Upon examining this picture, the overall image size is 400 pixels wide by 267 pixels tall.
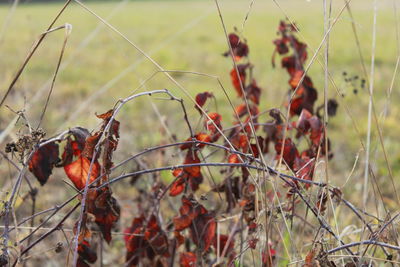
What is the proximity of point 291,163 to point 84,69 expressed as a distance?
503 centimetres

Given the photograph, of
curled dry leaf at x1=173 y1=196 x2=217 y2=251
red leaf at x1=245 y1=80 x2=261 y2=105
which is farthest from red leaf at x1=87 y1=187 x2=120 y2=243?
red leaf at x1=245 y1=80 x2=261 y2=105

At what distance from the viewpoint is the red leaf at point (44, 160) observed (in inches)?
50.9

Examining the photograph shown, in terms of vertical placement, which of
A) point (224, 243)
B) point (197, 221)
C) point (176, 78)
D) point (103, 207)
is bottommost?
point (176, 78)

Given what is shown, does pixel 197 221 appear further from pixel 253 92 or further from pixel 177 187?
pixel 253 92

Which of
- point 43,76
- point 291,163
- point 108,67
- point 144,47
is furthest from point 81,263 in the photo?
point 144,47

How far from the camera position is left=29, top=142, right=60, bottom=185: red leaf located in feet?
4.24

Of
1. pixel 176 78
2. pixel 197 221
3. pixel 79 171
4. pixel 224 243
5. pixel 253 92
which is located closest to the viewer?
pixel 79 171

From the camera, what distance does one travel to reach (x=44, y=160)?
1299mm

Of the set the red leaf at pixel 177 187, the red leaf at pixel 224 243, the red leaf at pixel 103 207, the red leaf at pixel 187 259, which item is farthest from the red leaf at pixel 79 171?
the red leaf at pixel 224 243

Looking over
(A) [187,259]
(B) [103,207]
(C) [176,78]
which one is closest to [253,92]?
(A) [187,259]

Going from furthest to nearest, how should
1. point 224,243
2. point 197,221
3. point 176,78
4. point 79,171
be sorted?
point 176,78
point 224,243
point 197,221
point 79,171

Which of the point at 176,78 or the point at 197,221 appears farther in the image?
the point at 176,78

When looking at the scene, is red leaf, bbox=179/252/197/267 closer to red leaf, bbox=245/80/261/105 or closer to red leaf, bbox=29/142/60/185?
red leaf, bbox=29/142/60/185

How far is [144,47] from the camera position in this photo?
8.34 meters
